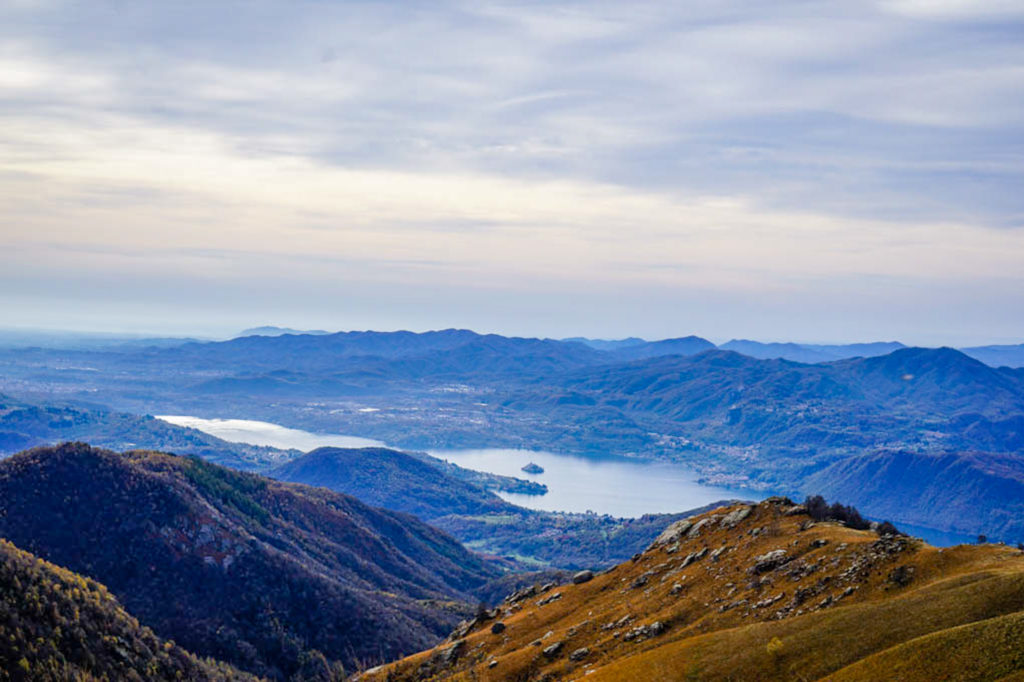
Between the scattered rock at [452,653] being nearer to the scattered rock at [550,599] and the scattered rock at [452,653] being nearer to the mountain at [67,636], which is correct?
the scattered rock at [550,599]

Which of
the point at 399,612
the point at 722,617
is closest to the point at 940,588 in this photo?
the point at 722,617

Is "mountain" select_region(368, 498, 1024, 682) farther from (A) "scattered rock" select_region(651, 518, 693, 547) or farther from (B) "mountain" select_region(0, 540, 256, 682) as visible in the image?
(B) "mountain" select_region(0, 540, 256, 682)

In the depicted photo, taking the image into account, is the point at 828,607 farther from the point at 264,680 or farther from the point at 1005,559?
the point at 264,680

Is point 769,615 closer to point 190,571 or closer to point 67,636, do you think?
point 67,636

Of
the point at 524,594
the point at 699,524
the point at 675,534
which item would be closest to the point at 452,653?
the point at 524,594

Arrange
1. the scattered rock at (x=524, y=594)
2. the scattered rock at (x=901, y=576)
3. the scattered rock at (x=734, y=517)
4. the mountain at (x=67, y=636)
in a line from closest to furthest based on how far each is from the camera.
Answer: the scattered rock at (x=901, y=576) → the scattered rock at (x=734, y=517) → the mountain at (x=67, y=636) → the scattered rock at (x=524, y=594)

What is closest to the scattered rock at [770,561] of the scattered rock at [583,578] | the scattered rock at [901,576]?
the scattered rock at [901,576]
